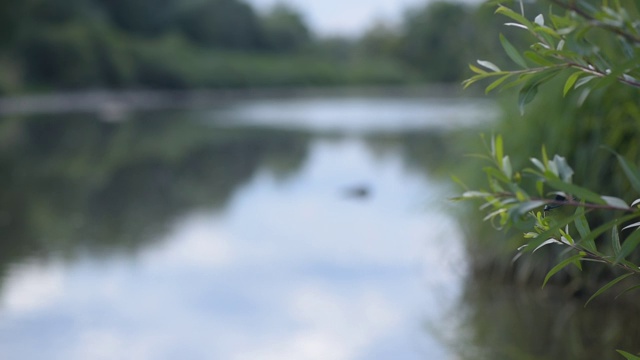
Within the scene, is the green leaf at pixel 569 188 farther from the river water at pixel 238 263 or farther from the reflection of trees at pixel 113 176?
the reflection of trees at pixel 113 176

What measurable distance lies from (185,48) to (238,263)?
39660 mm

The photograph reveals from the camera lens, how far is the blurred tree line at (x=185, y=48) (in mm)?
30875

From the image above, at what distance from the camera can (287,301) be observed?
4336 millimetres

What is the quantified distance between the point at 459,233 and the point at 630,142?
46.6 inches

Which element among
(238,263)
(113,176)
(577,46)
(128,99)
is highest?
(128,99)

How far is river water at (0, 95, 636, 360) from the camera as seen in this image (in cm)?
372

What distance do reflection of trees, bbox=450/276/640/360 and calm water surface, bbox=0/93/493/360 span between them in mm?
120

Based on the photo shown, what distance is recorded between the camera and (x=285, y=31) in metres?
57.2

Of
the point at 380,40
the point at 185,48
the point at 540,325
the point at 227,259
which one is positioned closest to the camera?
the point at 540,325

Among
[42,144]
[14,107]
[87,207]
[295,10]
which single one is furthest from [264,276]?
[295,10]

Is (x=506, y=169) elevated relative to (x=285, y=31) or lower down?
lower down

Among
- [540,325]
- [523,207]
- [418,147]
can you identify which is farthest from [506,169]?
[418,147]

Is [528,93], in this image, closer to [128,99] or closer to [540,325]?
[540,325]

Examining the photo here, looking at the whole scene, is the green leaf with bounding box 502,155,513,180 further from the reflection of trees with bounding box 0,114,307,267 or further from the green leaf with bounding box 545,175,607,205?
the reflection of trees with bounding box 0,114,307,267
